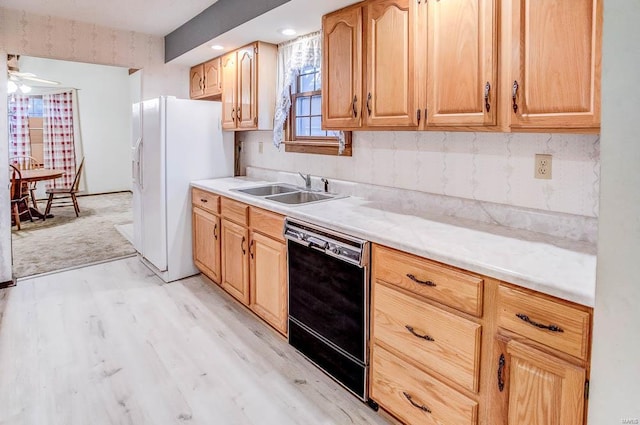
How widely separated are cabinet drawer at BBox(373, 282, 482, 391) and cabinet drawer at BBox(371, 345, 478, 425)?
0.06 meters

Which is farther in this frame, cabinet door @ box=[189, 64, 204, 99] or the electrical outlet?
cabinet door @ box=[189, 64, 204, 99]

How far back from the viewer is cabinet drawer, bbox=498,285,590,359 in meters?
1.21

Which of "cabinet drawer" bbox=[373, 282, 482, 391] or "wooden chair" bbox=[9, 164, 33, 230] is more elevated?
"wooden chair" bbox=[9, 164, 33, 230]

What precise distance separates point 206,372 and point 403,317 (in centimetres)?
125

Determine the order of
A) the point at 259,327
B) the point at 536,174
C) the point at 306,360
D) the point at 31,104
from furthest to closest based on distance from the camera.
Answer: the point at 31,104 < the point at 259,327 < the point at 306,360 < the point at 536,174

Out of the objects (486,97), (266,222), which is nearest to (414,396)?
(486,97)

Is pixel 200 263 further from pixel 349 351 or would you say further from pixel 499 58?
pixel 499 58

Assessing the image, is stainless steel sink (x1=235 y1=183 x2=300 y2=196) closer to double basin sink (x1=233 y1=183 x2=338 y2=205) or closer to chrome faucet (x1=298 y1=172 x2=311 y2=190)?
double basin sink (x1=233 y1=183 x2=338 y2=205)

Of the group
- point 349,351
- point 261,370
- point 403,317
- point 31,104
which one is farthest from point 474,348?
point 31,104

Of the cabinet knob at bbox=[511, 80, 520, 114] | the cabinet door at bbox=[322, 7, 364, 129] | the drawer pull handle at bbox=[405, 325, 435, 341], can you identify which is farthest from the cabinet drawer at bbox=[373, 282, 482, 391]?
the cabinet door at bbox=[322, 7, 364, 129]

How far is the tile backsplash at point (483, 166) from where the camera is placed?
176 cm

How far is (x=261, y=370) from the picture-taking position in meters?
2.36

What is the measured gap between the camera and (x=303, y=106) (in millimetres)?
3379

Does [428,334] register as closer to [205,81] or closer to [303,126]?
[303,126]
